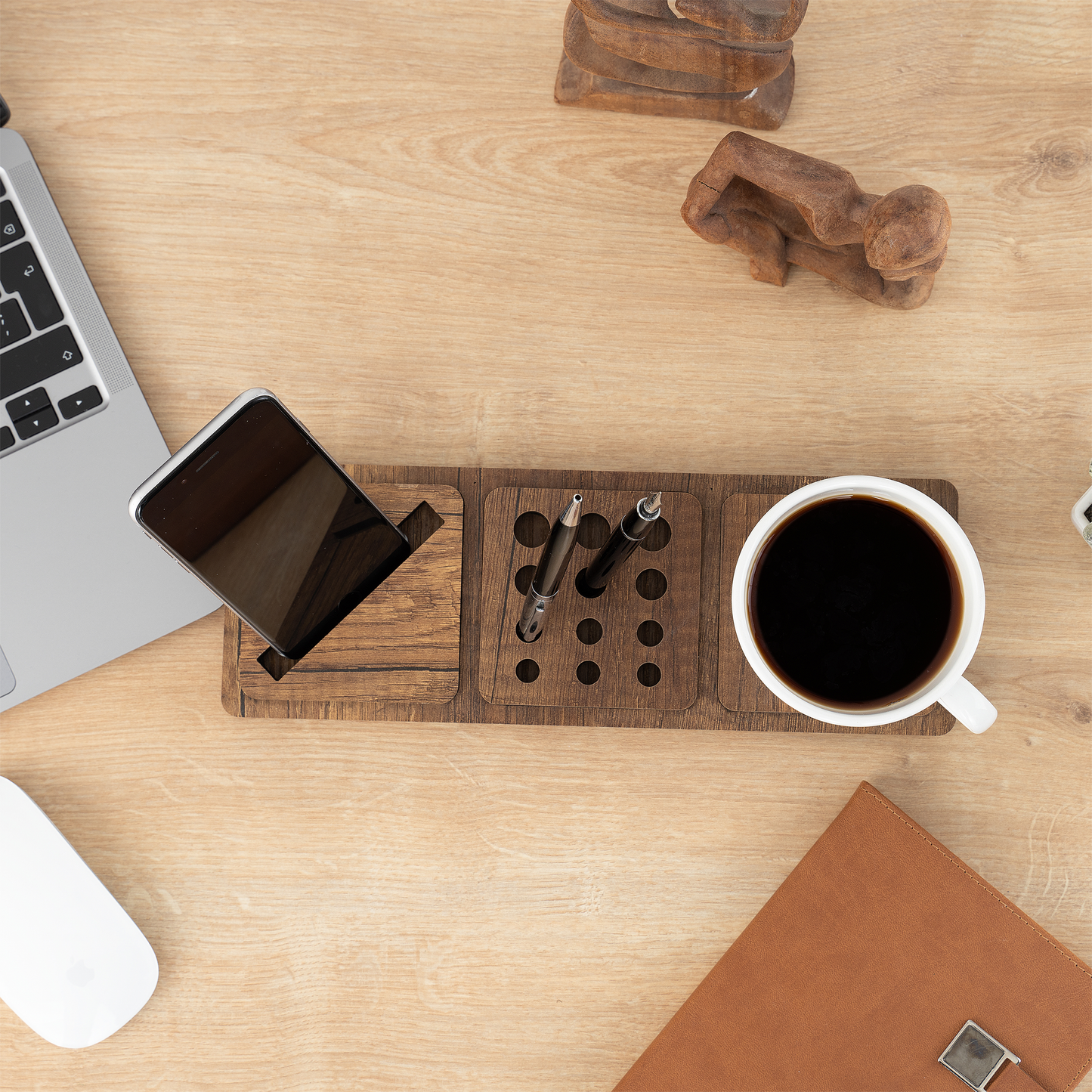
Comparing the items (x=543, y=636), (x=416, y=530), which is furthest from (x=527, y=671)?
(x=416, y=530)

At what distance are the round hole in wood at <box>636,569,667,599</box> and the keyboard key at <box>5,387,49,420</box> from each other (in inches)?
18.4

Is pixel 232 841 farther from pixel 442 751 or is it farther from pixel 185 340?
pixel 185 340

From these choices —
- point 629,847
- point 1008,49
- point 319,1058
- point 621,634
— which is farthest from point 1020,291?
point 319,1058

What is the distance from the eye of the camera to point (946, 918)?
0.59 metres

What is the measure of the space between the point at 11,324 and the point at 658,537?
505 mm

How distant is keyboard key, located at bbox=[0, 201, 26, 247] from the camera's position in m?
0.61

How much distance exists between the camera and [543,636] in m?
0.58

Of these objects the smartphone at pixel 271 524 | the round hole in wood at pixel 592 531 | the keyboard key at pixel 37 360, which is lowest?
the round hole in wood at pixel 592 531

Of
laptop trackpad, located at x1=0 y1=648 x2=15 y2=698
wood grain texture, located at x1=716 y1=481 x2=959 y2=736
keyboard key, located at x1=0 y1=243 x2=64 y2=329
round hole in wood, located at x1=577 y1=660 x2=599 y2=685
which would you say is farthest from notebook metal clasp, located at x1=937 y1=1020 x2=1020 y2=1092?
keyboard key, located at x1=0 y1=243 x2=64 y2=329

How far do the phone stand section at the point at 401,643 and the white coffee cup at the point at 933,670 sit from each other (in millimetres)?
215

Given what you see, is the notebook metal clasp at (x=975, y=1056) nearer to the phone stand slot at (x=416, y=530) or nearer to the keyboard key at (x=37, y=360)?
the phone stand slot at (x=416, y=530)

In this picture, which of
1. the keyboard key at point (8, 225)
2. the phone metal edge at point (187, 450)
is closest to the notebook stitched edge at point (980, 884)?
the phone metal edge at point (187, 450)

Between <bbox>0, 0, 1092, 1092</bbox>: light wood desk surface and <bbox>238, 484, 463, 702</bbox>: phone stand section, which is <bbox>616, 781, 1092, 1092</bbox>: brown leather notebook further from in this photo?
<bbox>238, 484, 463, 702</bbox>: phone stand section

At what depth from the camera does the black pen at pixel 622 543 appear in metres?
0.47
